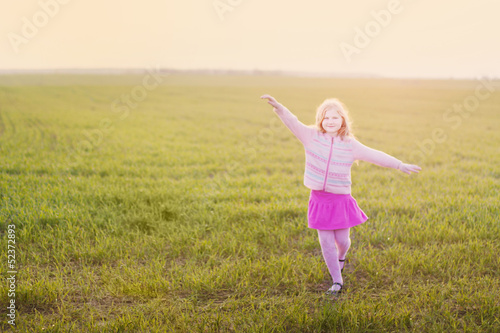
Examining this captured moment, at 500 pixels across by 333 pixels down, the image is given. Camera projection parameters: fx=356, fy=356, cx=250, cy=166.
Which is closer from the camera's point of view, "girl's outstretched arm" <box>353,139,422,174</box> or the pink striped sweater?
"girl's outstretched arm" <box>353,139,422,174</box>

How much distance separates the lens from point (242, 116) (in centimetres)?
2281

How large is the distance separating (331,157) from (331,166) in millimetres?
92

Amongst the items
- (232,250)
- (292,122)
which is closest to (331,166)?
(292,122)

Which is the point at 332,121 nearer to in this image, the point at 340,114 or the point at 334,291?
the point at 340,114

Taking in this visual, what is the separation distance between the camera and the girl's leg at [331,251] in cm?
367

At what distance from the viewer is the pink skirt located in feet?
11.8

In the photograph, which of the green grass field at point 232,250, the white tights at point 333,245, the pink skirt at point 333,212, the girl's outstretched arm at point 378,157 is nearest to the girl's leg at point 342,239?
the white tights at point 333,245

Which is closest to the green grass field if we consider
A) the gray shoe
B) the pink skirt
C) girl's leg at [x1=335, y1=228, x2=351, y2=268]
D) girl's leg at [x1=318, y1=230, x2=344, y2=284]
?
the gray shoe

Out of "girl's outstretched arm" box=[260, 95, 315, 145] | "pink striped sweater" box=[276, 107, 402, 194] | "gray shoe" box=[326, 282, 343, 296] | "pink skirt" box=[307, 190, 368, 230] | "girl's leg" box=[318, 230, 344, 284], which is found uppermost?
"girl's outstretched arm" box=[260, 95, 315, 145]

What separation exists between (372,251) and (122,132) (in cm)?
1207

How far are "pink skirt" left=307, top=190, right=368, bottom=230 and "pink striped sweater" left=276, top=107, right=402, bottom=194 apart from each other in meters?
0.11

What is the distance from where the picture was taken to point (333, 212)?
363 cm

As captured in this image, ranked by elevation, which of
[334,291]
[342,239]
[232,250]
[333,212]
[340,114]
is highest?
[340,114]

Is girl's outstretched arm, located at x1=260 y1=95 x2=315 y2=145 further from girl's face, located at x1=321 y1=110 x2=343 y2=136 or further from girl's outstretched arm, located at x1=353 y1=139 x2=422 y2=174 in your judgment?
girl's outstretched arm, located at x1=353 y1=139 x2=422 y2=174
